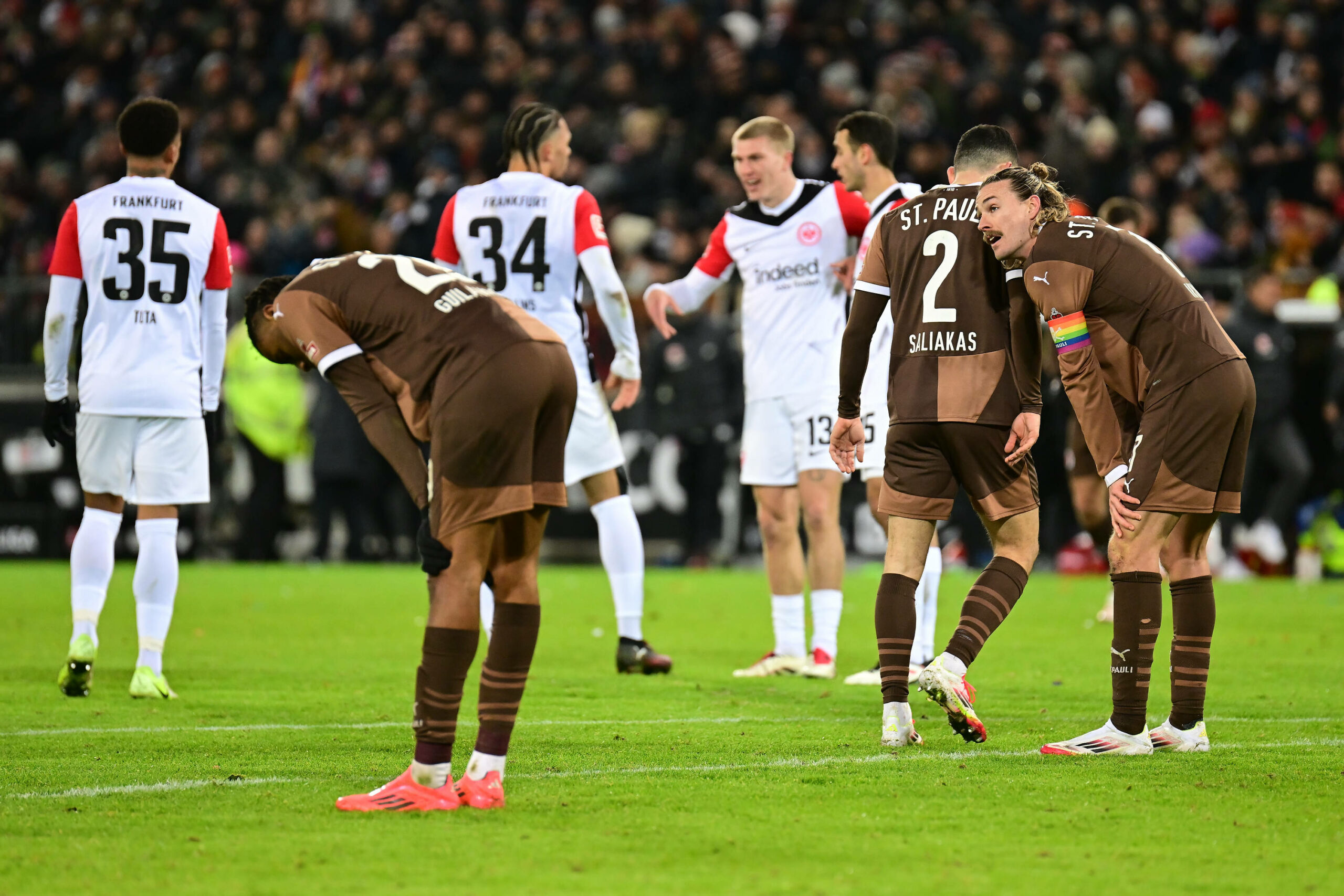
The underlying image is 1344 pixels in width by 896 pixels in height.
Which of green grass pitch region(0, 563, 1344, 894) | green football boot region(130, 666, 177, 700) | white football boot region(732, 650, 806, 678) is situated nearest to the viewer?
green grass pitch region(0, 563, 1344, 894)

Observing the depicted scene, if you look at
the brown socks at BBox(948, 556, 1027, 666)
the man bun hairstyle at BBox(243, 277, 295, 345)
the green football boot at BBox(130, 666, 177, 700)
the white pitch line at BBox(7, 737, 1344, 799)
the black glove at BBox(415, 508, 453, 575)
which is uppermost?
the man bun hairstyle at BBox(243, 277, 295, 345)

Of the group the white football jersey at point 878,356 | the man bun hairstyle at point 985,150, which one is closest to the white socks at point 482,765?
the man bun hairstyle at point 985,150

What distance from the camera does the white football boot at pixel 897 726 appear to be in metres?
5.66

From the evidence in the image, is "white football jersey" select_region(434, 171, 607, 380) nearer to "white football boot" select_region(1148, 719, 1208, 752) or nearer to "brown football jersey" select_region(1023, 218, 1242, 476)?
"brown football jersey" select_region(1023, 218, 1242, 476)

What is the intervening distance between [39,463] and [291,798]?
12.3m

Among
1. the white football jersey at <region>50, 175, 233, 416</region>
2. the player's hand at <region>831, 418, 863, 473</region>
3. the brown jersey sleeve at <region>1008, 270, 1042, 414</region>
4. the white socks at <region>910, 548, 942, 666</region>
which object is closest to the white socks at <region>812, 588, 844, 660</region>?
the white socks at <region>910, 548, 942, 666</region>

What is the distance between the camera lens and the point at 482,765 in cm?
460

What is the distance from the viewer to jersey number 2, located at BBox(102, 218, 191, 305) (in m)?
7.28

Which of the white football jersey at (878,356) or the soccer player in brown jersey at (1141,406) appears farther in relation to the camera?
the white football jersey at (878,356)

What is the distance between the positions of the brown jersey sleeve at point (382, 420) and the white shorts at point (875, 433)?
3423mm

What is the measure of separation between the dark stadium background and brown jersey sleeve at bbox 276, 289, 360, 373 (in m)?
9.19

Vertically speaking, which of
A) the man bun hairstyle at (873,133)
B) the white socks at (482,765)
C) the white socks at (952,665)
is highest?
the man bun hairstyle at (873,133)

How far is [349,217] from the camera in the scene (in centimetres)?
1848

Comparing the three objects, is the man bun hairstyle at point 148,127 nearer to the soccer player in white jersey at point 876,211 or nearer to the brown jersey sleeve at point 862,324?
the soccer player in white jersey at point 876,211
